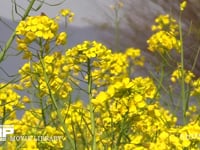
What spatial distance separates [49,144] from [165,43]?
2.91 ft

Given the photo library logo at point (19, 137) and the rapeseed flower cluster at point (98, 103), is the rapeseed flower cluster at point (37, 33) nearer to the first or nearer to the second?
the rapeseed flower cluster at point (98, 103)

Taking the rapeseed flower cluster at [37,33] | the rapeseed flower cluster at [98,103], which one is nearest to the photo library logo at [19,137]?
the rapeseed flower cluster at [98,103]

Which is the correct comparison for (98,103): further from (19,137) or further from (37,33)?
(19,137)

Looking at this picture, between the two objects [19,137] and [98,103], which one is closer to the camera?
[98,103]

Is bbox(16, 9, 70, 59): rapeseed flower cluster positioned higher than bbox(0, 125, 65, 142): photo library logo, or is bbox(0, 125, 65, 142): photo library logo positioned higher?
bbox(16, 9, 70, 59): rapeseed flower cluster

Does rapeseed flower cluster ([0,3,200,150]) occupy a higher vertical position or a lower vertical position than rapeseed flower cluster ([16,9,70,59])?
lower

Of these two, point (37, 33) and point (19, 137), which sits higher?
point (37, 33)

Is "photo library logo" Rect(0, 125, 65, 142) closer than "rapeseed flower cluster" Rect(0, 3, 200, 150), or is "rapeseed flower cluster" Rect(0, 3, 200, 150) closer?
"rapeseed flower cluster" Rect(0, 3, 200, 150)

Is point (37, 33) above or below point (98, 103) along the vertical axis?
above

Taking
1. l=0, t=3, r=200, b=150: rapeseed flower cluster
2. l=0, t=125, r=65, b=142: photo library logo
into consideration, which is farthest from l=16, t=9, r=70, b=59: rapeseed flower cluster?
l=0, t=125, r=65, b=142: photo library logo

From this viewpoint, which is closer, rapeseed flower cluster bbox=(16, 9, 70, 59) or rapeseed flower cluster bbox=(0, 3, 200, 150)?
rapeseed flower cluster bbox=(0, 3, 200, 150)

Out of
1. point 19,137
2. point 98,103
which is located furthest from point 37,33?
point 19,137

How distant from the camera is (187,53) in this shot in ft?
20.5

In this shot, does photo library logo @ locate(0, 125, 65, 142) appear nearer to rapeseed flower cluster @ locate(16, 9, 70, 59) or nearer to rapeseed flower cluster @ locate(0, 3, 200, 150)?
rapeseed flower cluster @ locate(0, 3, 200, 150)
